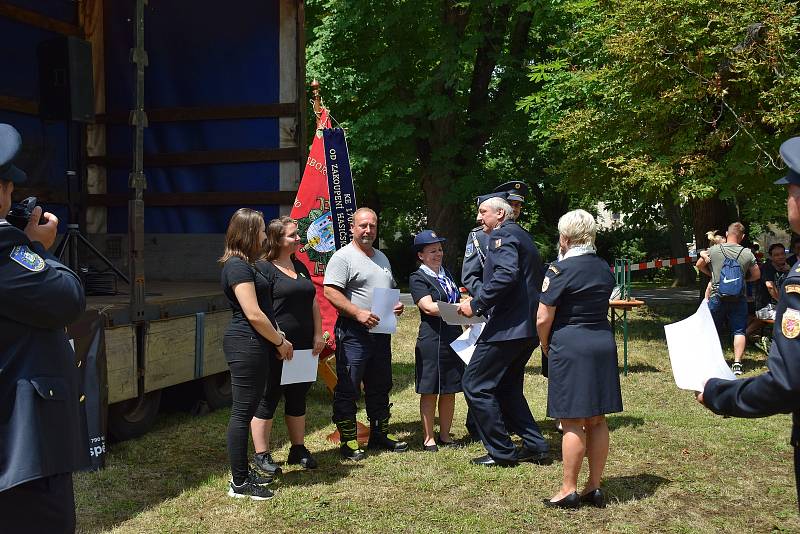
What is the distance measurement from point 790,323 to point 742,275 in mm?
8662

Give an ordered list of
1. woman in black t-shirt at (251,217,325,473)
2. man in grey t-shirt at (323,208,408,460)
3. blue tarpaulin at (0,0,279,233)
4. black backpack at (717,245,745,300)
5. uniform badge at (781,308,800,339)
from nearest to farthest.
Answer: uniform badge at (781,308,800,339) < woman in black t-shirt at (251,217,325,473) < man in grey t-shirt at (323,208,408,460) < blue tarpaulin at (0,0,279,233) < black backpack at (717,245,745,300)

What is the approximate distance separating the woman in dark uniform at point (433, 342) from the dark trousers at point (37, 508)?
12.9ft

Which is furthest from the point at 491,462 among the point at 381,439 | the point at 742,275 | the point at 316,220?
the point at 742,275

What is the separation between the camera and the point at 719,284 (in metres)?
10.6

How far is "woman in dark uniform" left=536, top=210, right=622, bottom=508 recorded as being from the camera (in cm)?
495

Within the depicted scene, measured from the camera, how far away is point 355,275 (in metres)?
6.35

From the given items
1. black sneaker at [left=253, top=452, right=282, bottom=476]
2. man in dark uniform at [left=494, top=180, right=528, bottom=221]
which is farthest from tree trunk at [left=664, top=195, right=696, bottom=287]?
black sneaker at [left=253, top=452, right=282, bottom=476]

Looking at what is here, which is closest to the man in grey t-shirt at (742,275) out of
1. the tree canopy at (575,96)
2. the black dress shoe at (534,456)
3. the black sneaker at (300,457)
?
the tree canopy at (575,96)

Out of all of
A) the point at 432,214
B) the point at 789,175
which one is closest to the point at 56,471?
the point at 789,175

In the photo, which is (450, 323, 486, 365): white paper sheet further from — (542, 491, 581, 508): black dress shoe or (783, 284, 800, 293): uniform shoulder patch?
(783, 284, 800, 293): uniform shoulder patch

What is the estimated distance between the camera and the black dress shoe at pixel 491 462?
19.8 ft

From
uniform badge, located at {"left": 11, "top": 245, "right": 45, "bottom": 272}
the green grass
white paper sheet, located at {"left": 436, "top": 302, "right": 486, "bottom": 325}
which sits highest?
uniform badge, located at {"left": 11, "top": 245, "right": 45, "bottom": 272}

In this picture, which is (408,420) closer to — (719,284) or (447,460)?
(447,460)

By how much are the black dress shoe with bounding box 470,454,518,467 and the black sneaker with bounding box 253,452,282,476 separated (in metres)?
1.42
